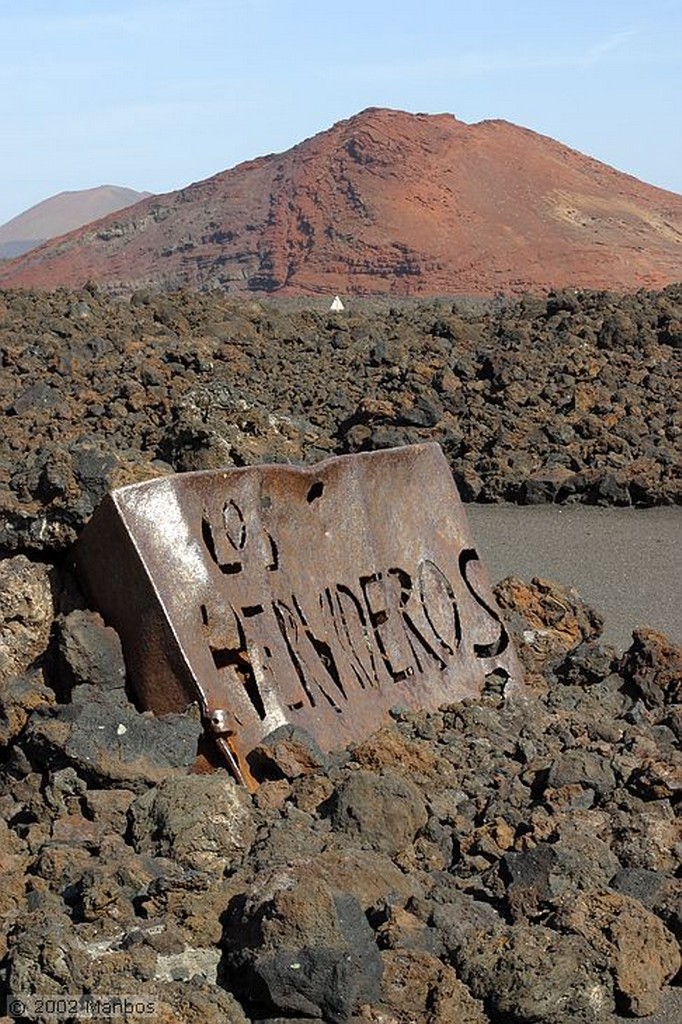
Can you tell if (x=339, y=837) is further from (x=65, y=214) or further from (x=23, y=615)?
(x=65, y=214)

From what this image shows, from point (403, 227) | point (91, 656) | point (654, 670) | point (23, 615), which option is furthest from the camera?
point (403, 227)

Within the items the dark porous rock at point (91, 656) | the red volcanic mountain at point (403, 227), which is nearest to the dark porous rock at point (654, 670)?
the dark porous rock at point (91, 656)

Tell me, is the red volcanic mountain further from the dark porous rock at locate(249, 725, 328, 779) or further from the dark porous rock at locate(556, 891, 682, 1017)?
the dark porous rock at locate(556, 891, 682, 1017)

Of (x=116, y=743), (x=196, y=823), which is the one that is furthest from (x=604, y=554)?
(x=196, y=823)

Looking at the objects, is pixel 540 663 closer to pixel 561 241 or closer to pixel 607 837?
pixel 607 837

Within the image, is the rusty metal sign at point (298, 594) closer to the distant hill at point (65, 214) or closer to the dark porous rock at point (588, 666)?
the dark porous rock at point (588, 666)

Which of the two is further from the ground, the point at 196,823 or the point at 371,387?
the point at 196,823

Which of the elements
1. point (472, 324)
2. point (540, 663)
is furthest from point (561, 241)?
point (540, 663)
